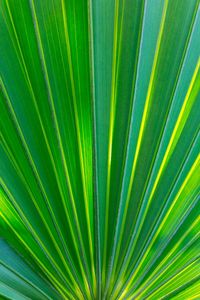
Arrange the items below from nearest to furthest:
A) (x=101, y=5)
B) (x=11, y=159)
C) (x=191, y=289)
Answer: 1. (x=101, y=5)
2. (x=11, y=159)
3. (x=191, y=289)

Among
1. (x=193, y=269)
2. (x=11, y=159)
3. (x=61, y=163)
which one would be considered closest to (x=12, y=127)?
(x=11, y=159)

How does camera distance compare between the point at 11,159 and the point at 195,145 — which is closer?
the point at 11,159

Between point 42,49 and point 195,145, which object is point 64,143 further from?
point 195,145

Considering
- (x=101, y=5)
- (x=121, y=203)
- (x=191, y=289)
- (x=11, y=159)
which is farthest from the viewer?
(x=191, y=289)

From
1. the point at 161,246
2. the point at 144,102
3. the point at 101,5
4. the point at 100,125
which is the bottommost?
the point at 161,246

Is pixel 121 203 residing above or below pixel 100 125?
below

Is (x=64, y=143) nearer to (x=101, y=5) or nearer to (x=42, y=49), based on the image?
(x=42, y=49)

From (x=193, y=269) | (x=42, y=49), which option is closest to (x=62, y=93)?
(x=42, y=49)
